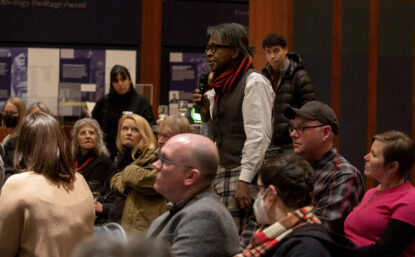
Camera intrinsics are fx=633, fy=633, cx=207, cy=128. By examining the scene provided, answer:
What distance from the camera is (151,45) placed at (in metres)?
8.72

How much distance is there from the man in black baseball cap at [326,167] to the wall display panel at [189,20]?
18.4 feet

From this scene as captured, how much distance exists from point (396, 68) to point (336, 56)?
0.68 metres

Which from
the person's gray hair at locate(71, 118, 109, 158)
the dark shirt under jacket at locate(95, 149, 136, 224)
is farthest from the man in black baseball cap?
the person's gray hair at locate(71, 118, 109, 158)

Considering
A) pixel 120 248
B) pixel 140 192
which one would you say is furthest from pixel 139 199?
pixel 120 248

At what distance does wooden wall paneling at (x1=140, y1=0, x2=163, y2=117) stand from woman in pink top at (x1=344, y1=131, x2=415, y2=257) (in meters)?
5.73

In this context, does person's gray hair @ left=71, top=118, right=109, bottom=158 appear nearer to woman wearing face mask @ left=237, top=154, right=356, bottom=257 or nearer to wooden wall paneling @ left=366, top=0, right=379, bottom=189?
wooden wall paneling @ left=366, top=0, right=379, bottom=189

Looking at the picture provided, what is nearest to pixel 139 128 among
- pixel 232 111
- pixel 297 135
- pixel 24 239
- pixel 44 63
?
pixel 232 111

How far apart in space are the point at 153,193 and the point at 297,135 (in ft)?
4.64

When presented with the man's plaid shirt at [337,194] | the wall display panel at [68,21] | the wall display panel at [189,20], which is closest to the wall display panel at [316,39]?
the man's plaid shirt at [337,194]

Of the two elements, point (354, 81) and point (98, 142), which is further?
point (354, 81)

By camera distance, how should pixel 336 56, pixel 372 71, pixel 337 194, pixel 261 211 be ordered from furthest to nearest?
1. pixel 372 71
2. pixel 336 56
3. pixel 337 194
4. pixel 261 211

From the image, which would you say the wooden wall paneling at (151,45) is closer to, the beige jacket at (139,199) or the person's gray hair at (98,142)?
the person's gray hair at (98,142)

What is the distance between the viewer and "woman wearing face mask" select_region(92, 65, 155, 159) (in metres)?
6.09

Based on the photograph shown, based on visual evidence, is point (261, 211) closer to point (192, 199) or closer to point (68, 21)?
point (192, 199)
